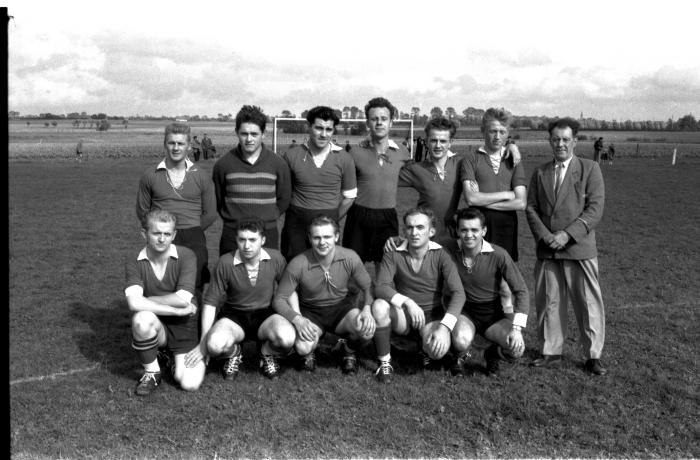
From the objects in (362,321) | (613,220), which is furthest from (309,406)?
(613,220)

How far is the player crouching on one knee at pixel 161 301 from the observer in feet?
15.0

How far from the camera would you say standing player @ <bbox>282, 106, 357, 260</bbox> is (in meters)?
5.30

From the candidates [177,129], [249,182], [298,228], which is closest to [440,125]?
[298,228]

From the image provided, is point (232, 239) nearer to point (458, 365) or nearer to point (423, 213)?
point (423, 213)

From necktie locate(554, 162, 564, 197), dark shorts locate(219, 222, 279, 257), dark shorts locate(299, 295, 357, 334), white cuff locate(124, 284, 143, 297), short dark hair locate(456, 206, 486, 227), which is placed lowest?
dark shorts locate(299, 295, 357, 334)

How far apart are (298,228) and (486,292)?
1.64 metres

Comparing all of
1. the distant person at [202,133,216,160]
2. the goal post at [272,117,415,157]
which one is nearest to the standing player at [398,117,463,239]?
the goal post at [272,117,415,157]

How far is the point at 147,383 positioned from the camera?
457 centimetres

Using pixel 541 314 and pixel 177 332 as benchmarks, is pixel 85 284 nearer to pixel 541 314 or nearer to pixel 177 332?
pixel 177 332

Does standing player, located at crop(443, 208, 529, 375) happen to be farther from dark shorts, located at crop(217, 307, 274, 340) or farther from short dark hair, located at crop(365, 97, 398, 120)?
dark shorts, located at crop(217, 307, 274, 340)

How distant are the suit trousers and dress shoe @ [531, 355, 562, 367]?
3 cm

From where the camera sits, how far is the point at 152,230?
458cm

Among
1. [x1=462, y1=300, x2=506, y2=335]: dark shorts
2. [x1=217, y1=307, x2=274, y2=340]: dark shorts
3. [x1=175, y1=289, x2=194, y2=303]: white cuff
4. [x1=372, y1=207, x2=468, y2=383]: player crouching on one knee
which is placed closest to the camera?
[x1=175, y1=289, x2=194, y2=303]: white cuff

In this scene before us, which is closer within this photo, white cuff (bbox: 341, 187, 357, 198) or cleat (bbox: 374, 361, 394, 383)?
cleat (bbox: 374, 361, 394, 383)
